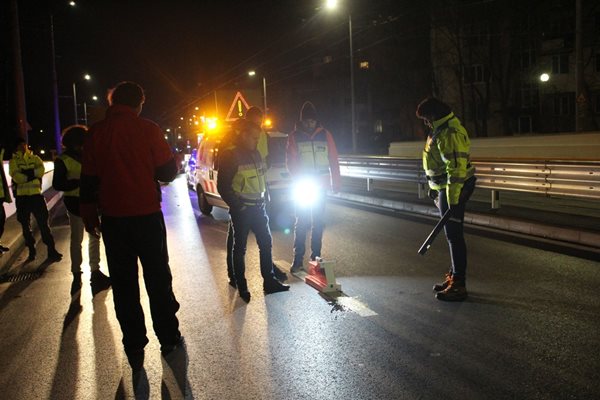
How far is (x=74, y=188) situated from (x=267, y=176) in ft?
17.5

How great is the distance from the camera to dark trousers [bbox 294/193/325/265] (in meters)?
6.96

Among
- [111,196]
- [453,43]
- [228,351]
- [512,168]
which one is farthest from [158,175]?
[453,43]

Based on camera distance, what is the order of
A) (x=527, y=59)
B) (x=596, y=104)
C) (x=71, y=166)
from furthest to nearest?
(x=527, y=59) < (x=596, y=104) < (x=71, y=166)

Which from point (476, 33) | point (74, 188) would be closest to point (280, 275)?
point (74, 188)

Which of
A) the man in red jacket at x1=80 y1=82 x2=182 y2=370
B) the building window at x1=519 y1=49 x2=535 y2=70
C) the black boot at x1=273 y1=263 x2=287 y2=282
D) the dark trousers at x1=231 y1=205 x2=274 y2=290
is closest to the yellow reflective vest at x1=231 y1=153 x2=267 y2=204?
the dark trousers at x1=231 y1=205 x2=274 y2=290

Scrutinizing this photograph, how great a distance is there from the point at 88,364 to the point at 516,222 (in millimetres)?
7562

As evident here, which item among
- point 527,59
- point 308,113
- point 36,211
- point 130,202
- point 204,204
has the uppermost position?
point 527,59

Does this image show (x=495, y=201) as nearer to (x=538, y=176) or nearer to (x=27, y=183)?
(x=538, y=176)

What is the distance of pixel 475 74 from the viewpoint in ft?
162

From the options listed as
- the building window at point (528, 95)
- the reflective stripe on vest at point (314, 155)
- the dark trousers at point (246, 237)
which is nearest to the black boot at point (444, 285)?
the dark trousers at point (246, 237)

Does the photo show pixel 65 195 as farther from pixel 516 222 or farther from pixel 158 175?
pixel 516 222

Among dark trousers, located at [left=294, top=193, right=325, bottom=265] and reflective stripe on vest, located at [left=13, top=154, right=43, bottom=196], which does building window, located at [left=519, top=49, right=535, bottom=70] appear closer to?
dark trousers, located at [left=294, top=193, right=325, bottom=265]

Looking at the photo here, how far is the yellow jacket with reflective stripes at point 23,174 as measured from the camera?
8500 mm

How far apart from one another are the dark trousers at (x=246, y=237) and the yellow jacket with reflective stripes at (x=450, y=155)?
1.92 m
